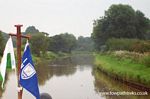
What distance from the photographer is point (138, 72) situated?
2306cm

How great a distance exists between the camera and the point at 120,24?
62.3 metres

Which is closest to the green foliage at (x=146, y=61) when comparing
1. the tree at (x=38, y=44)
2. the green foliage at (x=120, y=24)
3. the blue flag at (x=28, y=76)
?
the blue flag at (x=28, y=76)

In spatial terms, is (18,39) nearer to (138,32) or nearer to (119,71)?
(119,71)

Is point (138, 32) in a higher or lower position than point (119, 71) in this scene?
higher

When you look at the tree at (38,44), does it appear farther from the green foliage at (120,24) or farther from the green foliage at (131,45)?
the green foliage at (131,45)

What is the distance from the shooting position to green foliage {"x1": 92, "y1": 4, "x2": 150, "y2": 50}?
61.9 meters

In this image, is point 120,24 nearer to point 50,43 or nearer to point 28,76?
point 50,43

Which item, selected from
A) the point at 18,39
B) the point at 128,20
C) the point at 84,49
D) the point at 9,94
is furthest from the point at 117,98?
the point at 84,49

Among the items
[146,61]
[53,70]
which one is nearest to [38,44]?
[53,70]

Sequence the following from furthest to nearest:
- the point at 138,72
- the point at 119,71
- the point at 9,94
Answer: the point at 119,71
the point at 138,72
the point at 9,94

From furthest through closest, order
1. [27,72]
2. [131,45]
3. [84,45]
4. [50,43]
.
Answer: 1. [84,45]
2. [50,43]
3. [131,45]
4. [27,72]

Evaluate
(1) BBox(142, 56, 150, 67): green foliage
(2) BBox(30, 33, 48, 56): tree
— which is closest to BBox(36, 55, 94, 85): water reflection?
(1) BBox(142, 56, 150, 67): green foliage

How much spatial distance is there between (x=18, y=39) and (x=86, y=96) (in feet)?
44.9

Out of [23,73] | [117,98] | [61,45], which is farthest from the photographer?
[61,45]
